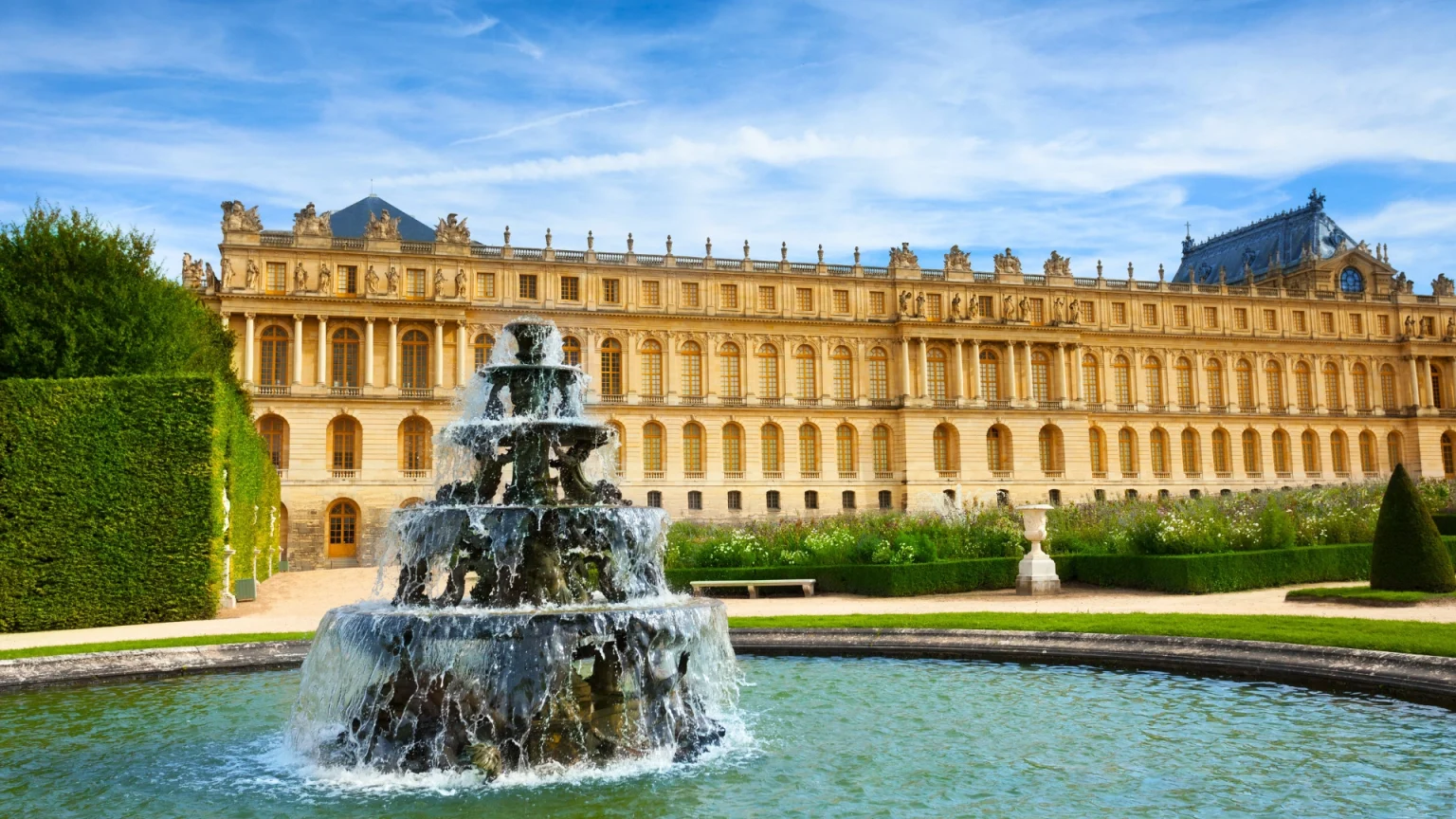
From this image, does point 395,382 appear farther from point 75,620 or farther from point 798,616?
point 798,616

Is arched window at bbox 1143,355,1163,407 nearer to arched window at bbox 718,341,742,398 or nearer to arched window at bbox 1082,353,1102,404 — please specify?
arched window at bbox 1082,353,1102,404

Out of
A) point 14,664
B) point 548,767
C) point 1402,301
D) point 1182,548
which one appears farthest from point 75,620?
point 1402,301

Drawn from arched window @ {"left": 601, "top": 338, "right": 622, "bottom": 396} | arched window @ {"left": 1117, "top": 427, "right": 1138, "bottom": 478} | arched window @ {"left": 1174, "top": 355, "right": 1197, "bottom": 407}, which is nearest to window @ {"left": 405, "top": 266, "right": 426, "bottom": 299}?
arched window @ {"left": 601, "top": 338, "right": 622, "bottom": 396}

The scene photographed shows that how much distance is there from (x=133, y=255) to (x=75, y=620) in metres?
10.0

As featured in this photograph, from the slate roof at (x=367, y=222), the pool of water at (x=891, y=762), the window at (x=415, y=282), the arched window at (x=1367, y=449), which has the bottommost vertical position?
the pool of water at (x=891, y=762)

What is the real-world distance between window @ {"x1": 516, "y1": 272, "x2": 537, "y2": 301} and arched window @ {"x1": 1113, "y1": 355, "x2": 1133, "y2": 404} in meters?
29.0

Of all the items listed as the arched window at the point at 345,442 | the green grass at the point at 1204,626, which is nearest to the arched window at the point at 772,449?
the arched window at the point at 345,442

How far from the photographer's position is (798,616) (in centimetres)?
1638

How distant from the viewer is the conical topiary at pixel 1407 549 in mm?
17953

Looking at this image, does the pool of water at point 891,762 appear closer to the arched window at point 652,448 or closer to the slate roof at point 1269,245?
the arched window at point 652,448

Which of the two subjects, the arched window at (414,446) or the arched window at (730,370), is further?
the arched window at (730,370)

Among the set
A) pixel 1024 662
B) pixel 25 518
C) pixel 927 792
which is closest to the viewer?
pixel 927 792

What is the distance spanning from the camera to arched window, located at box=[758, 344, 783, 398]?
49906 mm

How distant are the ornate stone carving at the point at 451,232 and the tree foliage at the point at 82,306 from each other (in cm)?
2054
